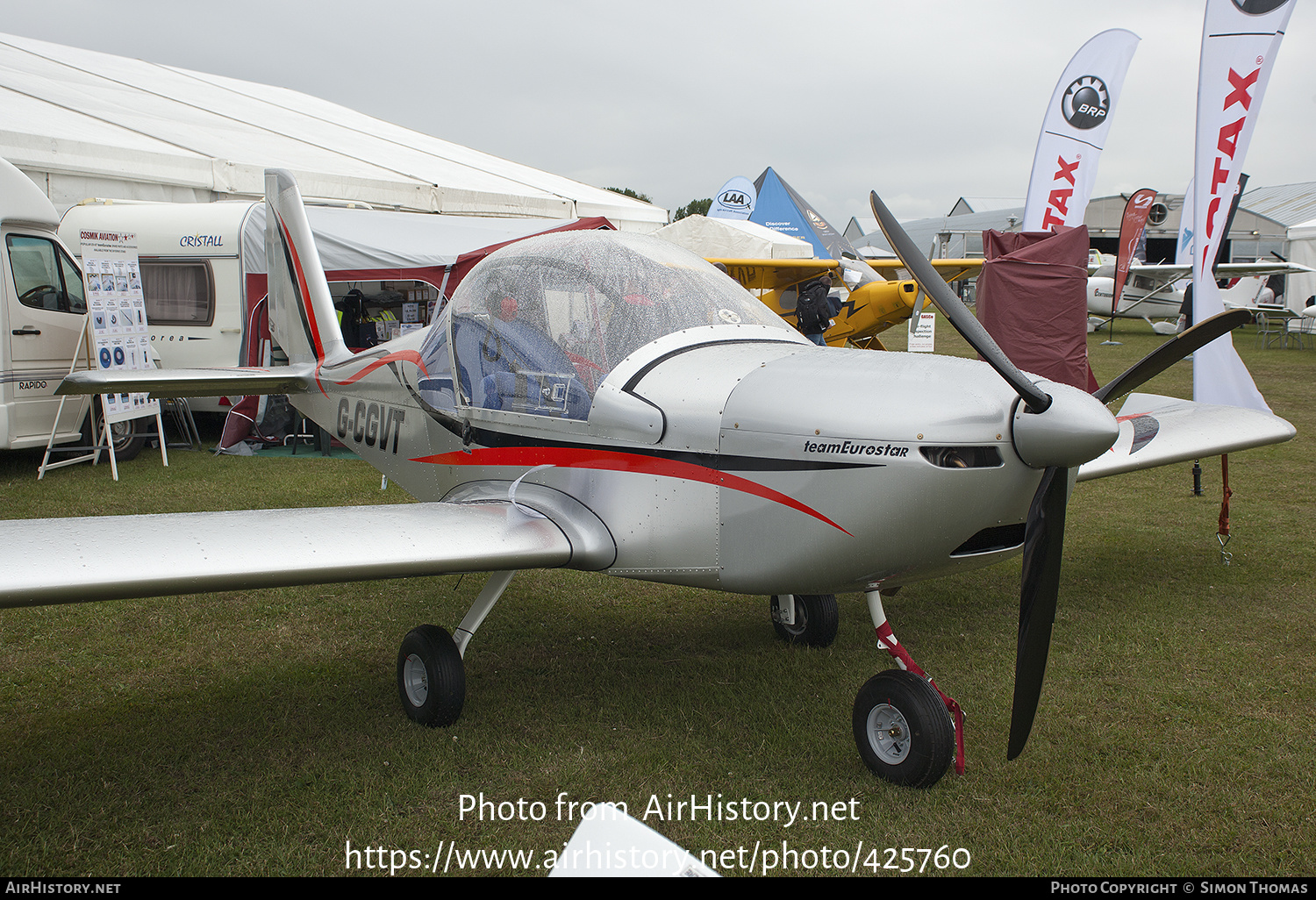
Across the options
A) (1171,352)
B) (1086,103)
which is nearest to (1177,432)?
(1171,352)

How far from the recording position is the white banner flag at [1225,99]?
6109 millimetres

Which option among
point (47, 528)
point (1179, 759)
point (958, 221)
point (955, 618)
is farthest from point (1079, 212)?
point (958, 221)

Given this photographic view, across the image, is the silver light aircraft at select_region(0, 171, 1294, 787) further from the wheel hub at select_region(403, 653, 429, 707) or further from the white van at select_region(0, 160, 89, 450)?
the white van at select_region(0, 160, 89, 450)

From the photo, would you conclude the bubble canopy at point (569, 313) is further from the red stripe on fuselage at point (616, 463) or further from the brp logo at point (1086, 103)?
the brp logo at point (1086, 103)

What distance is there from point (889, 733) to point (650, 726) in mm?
957

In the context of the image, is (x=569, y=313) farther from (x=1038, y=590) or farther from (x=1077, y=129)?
(x=1077, y=129)

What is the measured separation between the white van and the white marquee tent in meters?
1.66

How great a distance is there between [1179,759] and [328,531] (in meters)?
3.19

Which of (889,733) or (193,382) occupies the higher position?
(193,382)

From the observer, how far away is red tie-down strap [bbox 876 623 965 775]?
2971 mm

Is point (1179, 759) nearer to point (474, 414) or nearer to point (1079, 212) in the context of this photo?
point (474, 414)

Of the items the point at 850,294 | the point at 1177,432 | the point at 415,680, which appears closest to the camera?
the point at 415,680

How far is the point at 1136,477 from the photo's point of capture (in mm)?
8156

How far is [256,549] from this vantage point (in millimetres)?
2729
